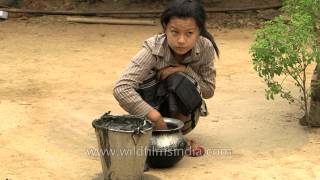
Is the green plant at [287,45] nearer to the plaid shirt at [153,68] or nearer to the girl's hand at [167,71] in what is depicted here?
the plaid shirt at [153,68]

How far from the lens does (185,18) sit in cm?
423

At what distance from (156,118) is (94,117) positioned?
1.51 metres

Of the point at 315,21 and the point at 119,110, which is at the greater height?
the point at 315,21

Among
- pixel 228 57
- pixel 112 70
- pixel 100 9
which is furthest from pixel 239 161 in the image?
pixel 100 9

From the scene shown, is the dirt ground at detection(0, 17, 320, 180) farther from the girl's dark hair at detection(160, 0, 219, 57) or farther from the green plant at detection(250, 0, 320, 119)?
the girl's dark hair at detection(160, 0, 219, 57)

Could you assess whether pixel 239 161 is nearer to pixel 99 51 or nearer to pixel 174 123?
pixel 174 123

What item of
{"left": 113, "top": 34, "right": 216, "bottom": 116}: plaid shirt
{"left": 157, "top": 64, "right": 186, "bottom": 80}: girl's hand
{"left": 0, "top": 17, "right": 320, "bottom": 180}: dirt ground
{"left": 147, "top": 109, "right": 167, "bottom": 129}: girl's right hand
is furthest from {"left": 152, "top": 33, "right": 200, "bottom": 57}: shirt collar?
{"left": 0, "top": 17, "right": 320, "bottom": 180}: dirt ground

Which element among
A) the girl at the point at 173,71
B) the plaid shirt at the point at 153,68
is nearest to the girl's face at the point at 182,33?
the girl at the point at 173,71

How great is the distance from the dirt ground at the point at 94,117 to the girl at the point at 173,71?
41 centimetres

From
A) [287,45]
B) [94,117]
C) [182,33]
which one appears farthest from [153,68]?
[94,117]

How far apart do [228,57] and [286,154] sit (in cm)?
393

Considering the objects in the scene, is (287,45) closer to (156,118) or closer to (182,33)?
(182,33)

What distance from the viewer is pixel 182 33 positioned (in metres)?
4.26

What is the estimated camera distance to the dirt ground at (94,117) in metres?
4.36
